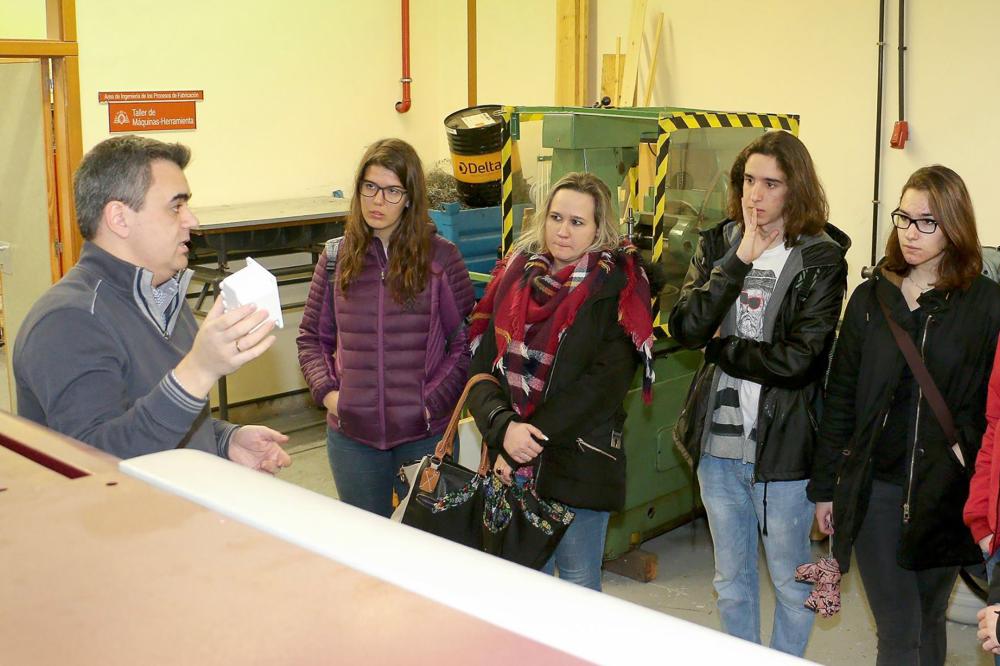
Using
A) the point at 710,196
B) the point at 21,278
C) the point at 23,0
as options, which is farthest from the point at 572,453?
the point at 23,0

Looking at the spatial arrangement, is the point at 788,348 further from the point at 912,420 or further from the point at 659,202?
the point at 659,202

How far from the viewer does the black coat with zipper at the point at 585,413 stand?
2674mm

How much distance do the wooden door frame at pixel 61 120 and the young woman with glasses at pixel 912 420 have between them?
3159 mm

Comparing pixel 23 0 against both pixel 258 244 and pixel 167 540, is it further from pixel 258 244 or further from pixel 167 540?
pixel 167 540

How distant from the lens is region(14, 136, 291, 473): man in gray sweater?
1.52 meters

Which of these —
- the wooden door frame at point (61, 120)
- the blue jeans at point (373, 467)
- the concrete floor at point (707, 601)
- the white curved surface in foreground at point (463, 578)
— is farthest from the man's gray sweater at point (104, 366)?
the wooden door frame at point (61, 120)

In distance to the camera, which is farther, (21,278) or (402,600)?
(21,278)

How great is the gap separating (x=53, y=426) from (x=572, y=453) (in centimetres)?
143

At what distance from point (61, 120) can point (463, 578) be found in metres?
3.99

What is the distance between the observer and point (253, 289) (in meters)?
1.36

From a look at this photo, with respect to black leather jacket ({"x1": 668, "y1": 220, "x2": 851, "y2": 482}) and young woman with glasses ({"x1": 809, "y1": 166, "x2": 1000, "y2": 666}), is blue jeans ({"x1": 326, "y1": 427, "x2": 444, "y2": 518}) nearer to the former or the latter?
black leather jacket ({"x1": 668, "y1": 220, "x2": 851, "y2": 482})

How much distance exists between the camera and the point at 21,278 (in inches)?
175

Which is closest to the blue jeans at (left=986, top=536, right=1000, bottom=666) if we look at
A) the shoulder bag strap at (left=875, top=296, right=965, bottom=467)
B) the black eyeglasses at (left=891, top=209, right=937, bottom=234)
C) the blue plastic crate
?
the shoulder bag strap at (left=875, top=296, right=965, bottom=467)

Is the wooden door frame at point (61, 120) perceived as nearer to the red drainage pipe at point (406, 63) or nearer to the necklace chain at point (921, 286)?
the red drainage pipe at point (406, 63)
